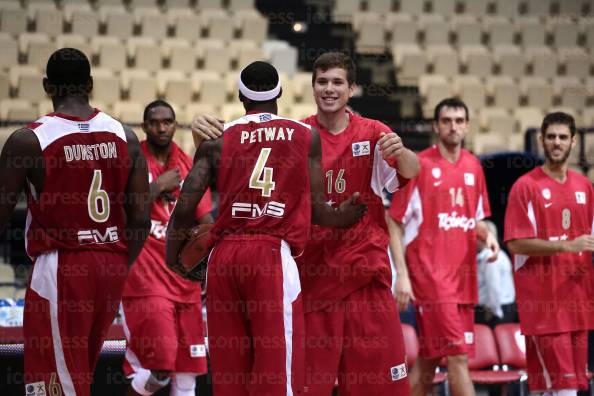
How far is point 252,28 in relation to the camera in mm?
17078

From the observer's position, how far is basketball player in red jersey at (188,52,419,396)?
5.52 metres

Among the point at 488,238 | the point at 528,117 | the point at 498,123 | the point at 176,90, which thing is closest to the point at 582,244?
the point at 488,238

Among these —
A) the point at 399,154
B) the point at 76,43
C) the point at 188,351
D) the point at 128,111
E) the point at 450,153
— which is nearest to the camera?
the point at 399,154

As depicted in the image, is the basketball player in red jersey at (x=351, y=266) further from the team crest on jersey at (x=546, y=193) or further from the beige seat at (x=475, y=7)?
the beige seat at (x=475, y=7)

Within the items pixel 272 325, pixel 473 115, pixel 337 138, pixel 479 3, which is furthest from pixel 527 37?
pixel 272 325

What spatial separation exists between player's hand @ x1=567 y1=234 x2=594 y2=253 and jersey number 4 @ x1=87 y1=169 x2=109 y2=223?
345 cm

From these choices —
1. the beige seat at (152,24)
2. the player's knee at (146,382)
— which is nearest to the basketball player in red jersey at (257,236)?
the player's knee at (146,382)

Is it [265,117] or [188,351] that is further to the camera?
[188,351]

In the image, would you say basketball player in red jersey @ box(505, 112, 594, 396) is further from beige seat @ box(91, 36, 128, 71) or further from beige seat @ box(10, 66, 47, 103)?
beige seat @ box(91, 36, 128, 71)

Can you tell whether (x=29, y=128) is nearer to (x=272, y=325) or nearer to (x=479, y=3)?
(x=272, y=325)

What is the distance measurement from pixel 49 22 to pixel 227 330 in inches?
493

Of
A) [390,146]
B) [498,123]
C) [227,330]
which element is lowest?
[227,330]

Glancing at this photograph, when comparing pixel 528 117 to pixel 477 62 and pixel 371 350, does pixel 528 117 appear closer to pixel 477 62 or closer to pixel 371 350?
pixel 477 62

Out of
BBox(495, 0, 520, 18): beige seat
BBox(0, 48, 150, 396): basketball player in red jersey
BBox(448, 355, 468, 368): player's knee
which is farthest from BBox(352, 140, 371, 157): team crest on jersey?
BBox(495, 0, 520, 18): beige seat
